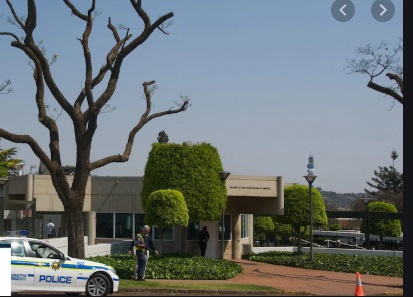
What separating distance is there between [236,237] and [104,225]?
680cm

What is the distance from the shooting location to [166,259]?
27672mm

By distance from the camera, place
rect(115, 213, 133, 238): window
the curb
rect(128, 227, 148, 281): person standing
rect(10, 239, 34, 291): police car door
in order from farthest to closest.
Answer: rect(115, 213, 133, 238): window, rect(128, 227, 148, 281): person standing, the curb, rect(10, 239, 34, 291): police car door

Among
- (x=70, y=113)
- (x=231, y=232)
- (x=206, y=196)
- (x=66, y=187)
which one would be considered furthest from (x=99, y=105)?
(x=231, y=232)

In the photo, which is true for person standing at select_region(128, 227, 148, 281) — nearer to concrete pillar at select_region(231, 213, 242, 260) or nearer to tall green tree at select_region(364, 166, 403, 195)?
concrete pillar at select_region(231, 213, 242, 260)

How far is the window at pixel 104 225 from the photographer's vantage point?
3778cm

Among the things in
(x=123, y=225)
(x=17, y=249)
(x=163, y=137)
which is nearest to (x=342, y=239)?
(x=163, y=137)

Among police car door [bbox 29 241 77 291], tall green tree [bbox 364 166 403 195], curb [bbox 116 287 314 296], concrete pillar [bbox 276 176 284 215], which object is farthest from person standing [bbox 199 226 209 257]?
tall green tree [bbox 364 166 403 195]

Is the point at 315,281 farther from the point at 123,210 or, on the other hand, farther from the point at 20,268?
the point at 123,210

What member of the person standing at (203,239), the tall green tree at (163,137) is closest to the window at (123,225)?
the person standing at (203,239)

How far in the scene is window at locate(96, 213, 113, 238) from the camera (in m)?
37.8

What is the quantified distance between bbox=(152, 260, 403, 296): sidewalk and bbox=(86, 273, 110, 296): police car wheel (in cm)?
441

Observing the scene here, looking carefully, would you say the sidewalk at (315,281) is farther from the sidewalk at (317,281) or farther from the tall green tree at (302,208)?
the tall green tree at (302,208)

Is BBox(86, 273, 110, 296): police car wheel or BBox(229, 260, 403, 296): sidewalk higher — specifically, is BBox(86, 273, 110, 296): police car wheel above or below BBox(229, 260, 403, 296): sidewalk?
above
